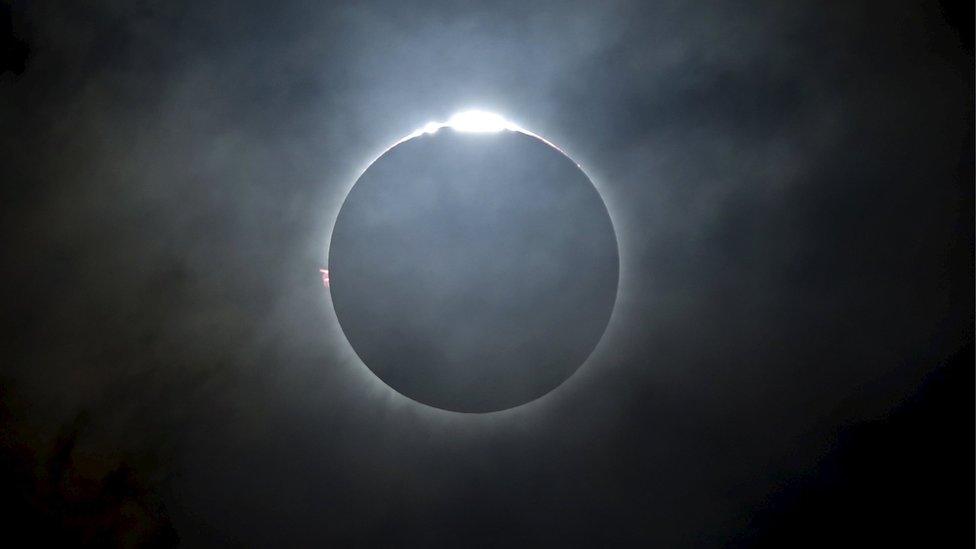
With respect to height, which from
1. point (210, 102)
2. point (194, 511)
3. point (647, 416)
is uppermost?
point (210, 102)

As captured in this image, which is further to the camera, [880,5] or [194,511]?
[194,511]

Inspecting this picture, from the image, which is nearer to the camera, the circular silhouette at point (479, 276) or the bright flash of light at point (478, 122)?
the bright flash of light at point (478, 122)

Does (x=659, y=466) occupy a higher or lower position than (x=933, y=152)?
lower

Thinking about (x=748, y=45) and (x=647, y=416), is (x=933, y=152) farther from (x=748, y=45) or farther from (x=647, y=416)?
(x=647, y=416)

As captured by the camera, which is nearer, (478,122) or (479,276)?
(478,122)

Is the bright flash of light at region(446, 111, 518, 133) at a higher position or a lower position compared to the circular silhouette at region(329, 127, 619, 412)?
higher

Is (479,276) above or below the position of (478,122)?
below

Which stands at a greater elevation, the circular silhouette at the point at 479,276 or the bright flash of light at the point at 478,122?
the bright flash of light at the point at 478,122

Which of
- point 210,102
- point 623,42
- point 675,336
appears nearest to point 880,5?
point 623,42
